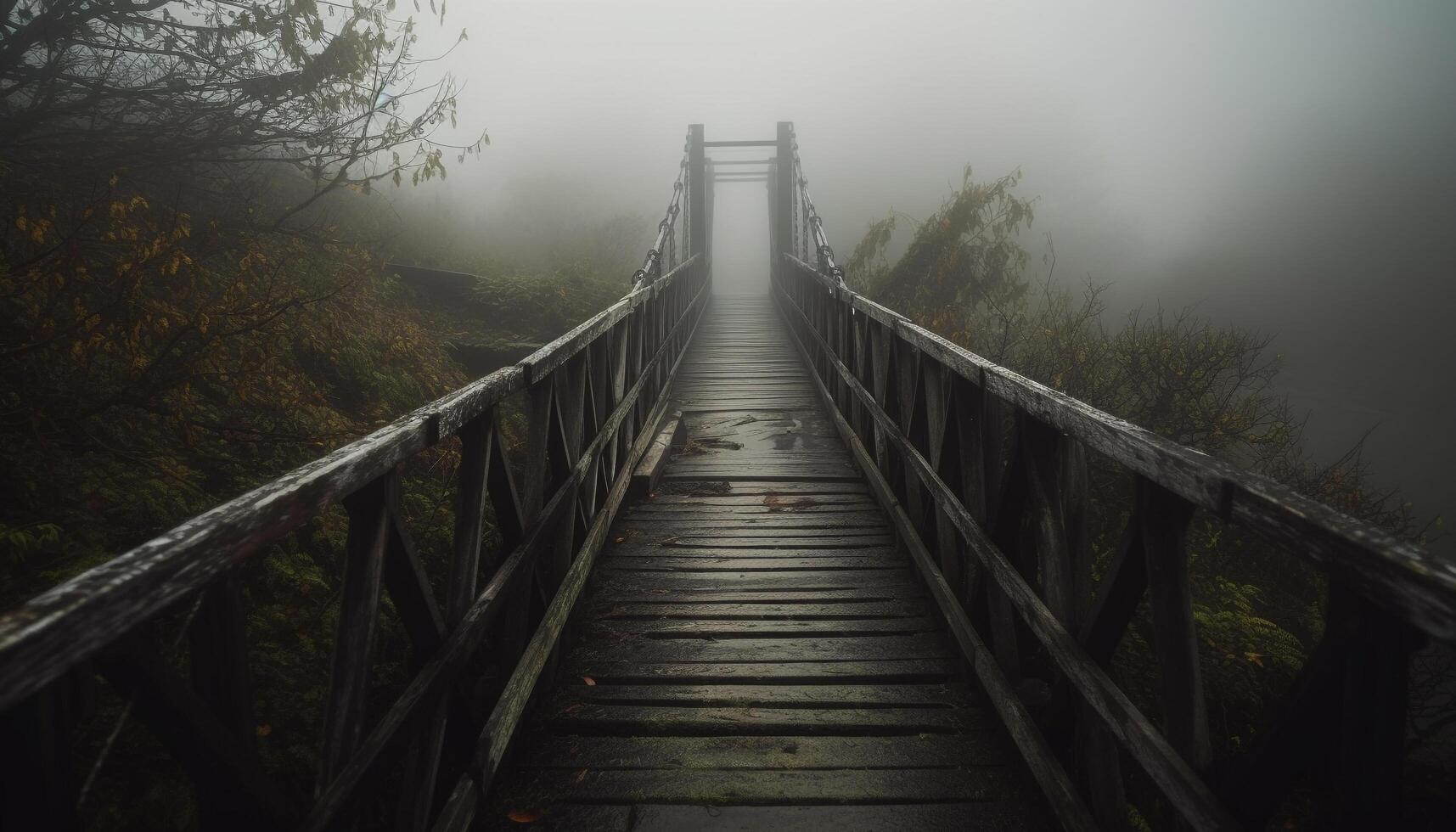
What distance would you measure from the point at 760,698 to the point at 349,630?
1.76 m

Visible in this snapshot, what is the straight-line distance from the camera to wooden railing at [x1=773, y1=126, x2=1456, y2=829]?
1088 mm

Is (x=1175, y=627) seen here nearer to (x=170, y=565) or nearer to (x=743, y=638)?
(x=170, y=565)

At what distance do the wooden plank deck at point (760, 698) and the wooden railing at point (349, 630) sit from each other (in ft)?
0.93

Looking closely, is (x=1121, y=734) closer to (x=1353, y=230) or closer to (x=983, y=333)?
(x=983, y=333)

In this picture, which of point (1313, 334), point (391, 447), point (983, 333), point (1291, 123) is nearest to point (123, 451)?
point (391, 447)

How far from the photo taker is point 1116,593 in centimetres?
181

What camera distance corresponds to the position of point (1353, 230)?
25.5 metres

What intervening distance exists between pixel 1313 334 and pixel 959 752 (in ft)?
91.2

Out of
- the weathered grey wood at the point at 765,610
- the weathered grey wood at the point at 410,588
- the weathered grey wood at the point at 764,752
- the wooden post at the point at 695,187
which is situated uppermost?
the wooden post at the point at 695,187

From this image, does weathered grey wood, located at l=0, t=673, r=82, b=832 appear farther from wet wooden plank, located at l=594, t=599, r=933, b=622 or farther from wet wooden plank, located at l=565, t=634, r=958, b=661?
wet wooden plank, located at l=594, t=599, r=933, b=622

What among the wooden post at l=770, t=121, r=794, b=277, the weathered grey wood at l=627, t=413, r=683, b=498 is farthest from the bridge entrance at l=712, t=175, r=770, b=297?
the weathered grey wood at l=627, t=413, r=683, b=498

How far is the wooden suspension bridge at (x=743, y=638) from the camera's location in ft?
3.55

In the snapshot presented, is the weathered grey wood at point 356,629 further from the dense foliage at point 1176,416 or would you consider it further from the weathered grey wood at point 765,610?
the weathered grey wood at point 765,610

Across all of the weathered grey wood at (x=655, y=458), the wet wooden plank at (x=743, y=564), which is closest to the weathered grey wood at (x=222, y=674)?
the wet wooden plank at (x=743, y=564)
